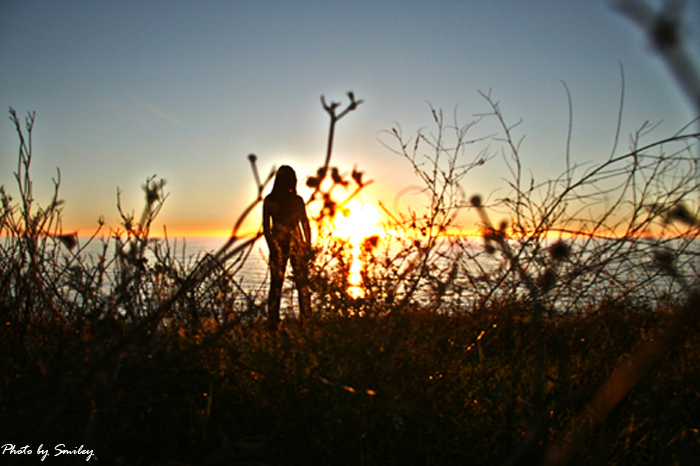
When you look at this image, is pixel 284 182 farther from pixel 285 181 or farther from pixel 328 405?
pixel 328 405

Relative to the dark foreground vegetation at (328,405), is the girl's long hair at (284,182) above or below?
above

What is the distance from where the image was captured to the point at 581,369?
2.50 m

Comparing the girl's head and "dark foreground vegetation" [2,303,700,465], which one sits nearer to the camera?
"dark foreground vegetation" [2,303,700,465]

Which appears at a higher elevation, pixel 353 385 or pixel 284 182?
pixel 284 182

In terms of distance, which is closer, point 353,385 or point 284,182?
point 353,385

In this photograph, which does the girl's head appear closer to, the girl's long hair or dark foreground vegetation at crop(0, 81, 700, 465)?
the girl's long hair

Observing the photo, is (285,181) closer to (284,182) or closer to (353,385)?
(284,182)

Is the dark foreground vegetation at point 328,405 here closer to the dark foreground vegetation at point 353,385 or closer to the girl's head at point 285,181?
the dark foreground vegetation at point 353,385

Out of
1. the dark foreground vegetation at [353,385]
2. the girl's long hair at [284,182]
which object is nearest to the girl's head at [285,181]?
the girl's long hair at [284,182]

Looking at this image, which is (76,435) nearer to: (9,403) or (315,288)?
(9,403)

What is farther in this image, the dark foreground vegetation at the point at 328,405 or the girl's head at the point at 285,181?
the girl's head at the point at 285,181

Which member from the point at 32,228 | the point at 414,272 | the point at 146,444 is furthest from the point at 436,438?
the point at 32,228

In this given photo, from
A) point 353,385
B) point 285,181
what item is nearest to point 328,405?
point 353,385

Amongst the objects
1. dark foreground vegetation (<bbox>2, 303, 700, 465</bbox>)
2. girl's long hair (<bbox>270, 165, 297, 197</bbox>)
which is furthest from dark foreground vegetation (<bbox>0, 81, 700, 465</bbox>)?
girl's long hair (<bbox>270, 165, 297, 197</bbox>)
